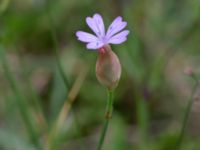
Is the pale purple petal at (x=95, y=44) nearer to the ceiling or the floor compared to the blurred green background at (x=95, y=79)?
nearer to the floor

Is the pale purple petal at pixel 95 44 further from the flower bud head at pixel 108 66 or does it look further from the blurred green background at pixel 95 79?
the blurred green background at pixel 95 79

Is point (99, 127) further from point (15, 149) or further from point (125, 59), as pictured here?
point (15, 149)

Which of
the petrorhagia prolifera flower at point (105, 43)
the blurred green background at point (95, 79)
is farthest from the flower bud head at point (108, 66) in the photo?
the blurred green background at point (95, 79)

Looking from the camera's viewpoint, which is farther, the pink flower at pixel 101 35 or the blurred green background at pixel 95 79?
the blurred green background at pixel 95 79

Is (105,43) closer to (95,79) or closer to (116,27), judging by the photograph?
(116,27)

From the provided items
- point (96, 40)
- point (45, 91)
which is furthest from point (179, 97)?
point (96, 40)

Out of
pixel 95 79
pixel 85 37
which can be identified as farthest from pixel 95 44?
pixel 95 79
